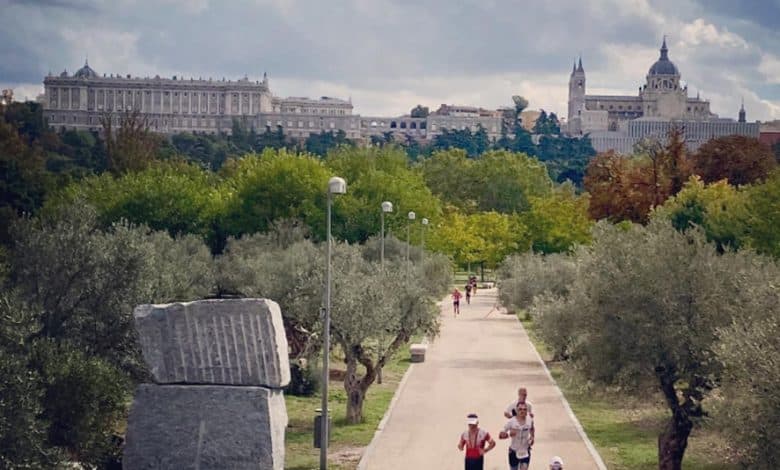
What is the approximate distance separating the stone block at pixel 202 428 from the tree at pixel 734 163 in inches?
1996

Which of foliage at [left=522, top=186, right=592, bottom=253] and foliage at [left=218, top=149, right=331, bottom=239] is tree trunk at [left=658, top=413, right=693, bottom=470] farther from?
foliage at [left=522, top=186, right=592, bottom=253]

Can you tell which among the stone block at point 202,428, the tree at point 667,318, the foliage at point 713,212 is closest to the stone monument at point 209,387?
the stone block at point 202,428

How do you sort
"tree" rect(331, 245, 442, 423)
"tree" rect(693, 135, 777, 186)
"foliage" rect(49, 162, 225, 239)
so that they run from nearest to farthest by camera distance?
"tree" rect(331, 245, 442, 423), "foliage" rect(49, 162, 225, 239), "tree" rect(693, 135, 777, 186)

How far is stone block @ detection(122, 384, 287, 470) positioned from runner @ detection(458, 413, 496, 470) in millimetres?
2611

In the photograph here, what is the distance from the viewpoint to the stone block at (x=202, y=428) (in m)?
17.8

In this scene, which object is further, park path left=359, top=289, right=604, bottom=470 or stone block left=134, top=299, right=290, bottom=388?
park path left=359, top=289, right=604, bottom=470

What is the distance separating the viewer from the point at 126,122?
307 feet

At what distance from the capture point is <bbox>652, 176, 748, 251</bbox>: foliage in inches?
1703

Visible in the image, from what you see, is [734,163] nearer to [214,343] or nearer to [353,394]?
[353,394]

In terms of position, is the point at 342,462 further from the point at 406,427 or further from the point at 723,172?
the point at 723,172

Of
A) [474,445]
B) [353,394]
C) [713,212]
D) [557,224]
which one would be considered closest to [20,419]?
[474,445]

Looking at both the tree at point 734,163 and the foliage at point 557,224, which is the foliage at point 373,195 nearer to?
the foliage at point 557,224

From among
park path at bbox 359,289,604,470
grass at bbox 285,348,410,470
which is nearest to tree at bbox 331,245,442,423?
grass at bbox 285,348,410,470

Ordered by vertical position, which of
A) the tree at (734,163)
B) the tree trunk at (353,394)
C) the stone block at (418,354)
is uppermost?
the tree at (734,163)
